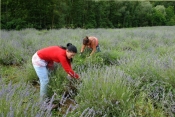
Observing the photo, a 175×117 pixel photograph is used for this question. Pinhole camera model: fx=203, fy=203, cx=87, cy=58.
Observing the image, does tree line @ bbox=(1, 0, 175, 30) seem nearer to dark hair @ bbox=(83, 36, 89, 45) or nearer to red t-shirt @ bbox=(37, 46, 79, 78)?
dark hair @ bbox=(83, 36, 89, 45)

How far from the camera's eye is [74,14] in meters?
A: 30.3

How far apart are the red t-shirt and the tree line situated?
16781 mm

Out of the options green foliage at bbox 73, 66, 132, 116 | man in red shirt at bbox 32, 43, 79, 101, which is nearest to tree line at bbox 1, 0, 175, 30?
man in red shirt at bbox 32, 43, 79, 101

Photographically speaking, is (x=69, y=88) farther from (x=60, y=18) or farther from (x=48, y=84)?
(x=60, y=18)

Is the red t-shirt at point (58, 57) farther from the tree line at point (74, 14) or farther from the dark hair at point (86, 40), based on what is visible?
the tree line at point (74, 14)

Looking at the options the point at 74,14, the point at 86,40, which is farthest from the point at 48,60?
the point at 74,14

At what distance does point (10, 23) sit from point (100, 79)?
1825 centimetres

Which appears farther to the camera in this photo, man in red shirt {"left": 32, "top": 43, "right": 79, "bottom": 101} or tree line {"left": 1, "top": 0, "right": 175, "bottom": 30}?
tree line {"left": 1, "top": 0, "right": 175, "bottom": 30}

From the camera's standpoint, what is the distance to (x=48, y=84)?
3480 millimetres

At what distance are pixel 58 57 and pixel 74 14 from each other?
1099 inches

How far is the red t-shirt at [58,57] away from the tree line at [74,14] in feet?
55.1

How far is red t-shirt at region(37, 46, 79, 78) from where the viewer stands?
3.14 m

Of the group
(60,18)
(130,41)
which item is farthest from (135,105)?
(60,18)

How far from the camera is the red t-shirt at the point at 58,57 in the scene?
3.14m
